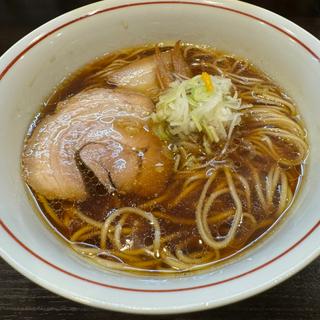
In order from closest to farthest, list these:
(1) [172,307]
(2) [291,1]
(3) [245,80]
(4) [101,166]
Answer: (1) [172,307] → (4) [101,166] → (3) [245,80] → (2) [291,1]

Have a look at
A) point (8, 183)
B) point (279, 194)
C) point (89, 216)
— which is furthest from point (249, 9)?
point (8, 183)

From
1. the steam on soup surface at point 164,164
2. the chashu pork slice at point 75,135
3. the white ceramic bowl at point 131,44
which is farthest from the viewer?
the chashu pork slice at point 75,135

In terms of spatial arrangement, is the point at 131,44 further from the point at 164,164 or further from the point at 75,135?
the point at 164,164

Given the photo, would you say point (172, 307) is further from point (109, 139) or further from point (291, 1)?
point (291, 1)

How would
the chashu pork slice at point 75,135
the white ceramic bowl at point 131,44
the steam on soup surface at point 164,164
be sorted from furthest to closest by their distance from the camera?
the chashu pork slice at point 75,135, the steam on soup surface at point 164,164, the white ceramic bowl at point 131,44

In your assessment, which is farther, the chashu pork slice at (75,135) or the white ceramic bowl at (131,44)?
the chashu pork slice at (75,135)

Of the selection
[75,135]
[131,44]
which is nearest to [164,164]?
[75,135]
